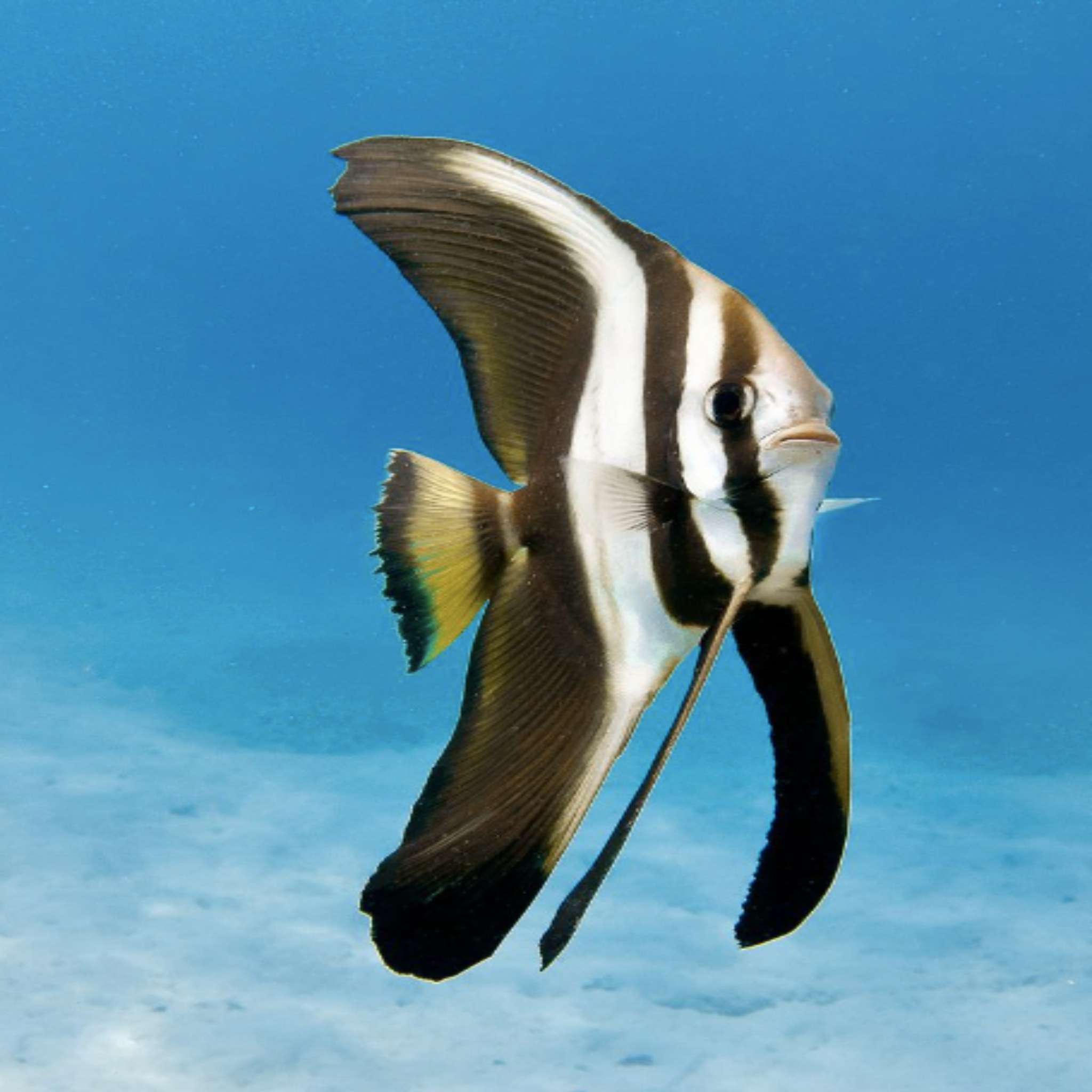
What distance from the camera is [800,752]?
930 millimetres

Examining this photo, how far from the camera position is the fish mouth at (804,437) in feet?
2.59

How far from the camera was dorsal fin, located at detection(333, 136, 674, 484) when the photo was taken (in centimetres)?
94

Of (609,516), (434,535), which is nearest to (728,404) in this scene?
(609,516)

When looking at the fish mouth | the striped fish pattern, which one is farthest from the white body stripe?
the fish mouth

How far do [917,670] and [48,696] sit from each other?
408 inches

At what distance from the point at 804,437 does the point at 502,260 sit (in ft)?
1.13

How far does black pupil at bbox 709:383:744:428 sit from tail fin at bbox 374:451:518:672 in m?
0.21

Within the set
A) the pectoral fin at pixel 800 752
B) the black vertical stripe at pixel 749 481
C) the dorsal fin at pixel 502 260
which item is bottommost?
the pectoral fin at pixel 800 752

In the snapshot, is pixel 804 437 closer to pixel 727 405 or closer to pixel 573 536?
pixel 727 405

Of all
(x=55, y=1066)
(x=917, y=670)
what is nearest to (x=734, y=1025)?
(x=55, y=1066)

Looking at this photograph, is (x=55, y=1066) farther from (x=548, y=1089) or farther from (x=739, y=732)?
(x=739, y=732)

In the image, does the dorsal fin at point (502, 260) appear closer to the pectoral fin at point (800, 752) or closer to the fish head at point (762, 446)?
the fish head at point (762, 446)

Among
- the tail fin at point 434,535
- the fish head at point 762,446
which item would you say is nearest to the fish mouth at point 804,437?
the fish head at point 762,446

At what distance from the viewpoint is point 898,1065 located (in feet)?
14.8
